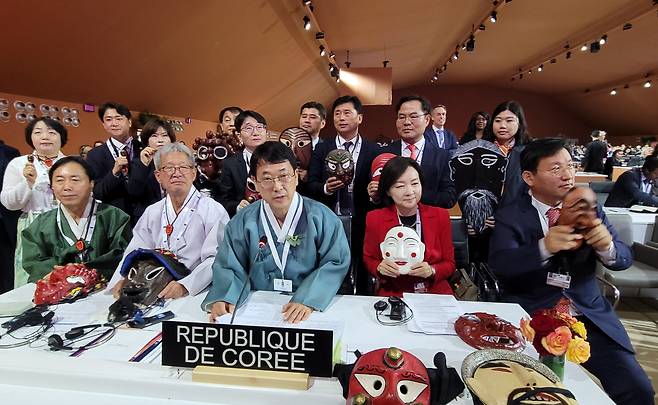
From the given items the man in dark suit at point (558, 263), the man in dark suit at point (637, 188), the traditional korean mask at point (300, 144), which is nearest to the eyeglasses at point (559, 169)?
the man in dark suit at point (558, 263)

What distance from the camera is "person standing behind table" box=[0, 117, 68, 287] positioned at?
2518 mm

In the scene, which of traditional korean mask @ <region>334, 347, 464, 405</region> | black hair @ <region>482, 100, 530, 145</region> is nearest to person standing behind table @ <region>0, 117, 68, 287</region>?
traditional korean mask @ <region>334, 347, 464, 405</region>

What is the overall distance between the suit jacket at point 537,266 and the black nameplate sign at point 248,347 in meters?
1.03

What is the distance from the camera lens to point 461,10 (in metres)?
7.03

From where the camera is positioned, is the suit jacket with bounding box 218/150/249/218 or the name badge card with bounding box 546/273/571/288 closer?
the name badge card with bounding box 546/273/571/288

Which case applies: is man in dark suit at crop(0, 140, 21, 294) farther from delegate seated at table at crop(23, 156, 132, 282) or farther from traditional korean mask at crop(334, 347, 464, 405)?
traditional korean mask at crop(334, 347, 464, 405)

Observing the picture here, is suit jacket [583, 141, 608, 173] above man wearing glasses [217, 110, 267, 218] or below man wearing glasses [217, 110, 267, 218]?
above

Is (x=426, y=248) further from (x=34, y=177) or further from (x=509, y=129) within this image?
(x=34, y=177)

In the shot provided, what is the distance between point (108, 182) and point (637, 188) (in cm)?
505

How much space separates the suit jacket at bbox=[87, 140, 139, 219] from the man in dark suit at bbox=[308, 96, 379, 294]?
1.39 metres

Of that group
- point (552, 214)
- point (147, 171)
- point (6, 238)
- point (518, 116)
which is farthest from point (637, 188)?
point (6, 238)

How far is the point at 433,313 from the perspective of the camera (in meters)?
1.43

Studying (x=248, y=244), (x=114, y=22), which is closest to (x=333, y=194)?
(x=248, y=244)

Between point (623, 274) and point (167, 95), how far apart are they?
632 centimetres
